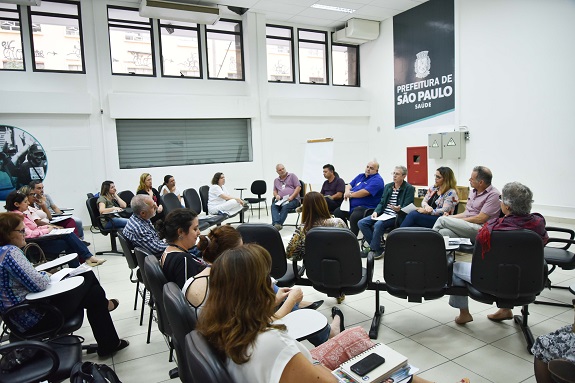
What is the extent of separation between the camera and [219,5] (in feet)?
28.0

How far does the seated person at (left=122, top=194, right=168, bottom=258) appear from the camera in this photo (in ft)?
10.8

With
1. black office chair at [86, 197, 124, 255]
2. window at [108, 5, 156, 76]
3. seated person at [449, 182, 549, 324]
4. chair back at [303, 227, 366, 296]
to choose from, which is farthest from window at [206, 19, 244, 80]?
seated person at [449, 182, 549, 324]

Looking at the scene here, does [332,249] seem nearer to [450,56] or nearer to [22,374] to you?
[22,374]

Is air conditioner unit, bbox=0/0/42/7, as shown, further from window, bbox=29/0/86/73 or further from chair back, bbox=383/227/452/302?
chair back, bbox=383/227/452/302

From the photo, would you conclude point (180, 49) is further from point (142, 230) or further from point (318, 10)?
point (142, 230)

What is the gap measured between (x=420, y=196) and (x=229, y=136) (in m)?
4.74

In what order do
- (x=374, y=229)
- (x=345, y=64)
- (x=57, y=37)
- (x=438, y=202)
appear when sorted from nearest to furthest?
1. (x=438, y=202)
2. (x=374, y=229)
3. (x=57, y=37)
4. (x=345, y=64)

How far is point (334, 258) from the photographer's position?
2902 millimetres

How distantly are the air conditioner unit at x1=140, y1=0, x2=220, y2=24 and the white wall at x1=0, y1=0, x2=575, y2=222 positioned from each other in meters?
0.77

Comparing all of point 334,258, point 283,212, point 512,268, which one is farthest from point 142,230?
point 283,212

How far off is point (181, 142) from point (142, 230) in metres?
5.80

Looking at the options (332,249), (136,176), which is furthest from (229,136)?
(332,249)

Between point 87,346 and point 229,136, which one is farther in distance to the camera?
point 229,136

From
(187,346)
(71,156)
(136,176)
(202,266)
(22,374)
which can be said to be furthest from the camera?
(136,176)
